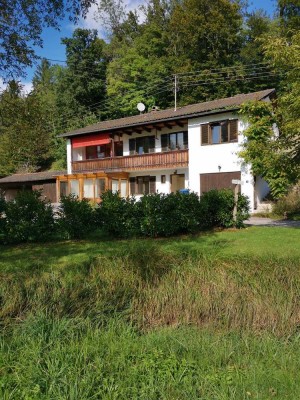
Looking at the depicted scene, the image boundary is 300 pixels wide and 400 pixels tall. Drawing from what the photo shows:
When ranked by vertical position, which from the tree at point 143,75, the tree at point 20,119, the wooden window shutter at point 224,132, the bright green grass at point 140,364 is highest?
the tree at point 143,75

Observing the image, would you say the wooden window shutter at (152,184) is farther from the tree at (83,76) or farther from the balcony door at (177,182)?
the tree at (83,76)

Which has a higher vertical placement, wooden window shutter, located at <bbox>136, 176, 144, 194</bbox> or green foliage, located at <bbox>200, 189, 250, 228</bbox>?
wooden window shutter, located at <bbox>136, 176, 144, 194</bbox>

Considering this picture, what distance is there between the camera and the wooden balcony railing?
26.5 m

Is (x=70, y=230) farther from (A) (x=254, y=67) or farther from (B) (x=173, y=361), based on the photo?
(A) (x=254, y=67)

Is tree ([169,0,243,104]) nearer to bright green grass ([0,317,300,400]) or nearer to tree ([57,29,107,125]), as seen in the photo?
tree ([57,29,107,125])

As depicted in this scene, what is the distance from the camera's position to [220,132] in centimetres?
2395

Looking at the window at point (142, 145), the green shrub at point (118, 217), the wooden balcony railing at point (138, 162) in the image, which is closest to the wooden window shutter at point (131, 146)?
the window at point (142, 145)

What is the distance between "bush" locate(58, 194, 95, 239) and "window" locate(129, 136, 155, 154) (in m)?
18.7

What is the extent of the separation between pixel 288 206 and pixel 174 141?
38.2 ft

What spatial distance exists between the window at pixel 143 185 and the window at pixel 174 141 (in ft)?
8.36

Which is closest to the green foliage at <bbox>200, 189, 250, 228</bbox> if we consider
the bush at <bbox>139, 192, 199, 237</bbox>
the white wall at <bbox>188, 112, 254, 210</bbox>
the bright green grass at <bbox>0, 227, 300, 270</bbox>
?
the bush at <bbox>139, 192, 199, 237</bbox>

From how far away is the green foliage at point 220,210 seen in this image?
13.4 m

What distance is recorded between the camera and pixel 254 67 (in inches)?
1529

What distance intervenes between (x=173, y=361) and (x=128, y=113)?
145 feet
